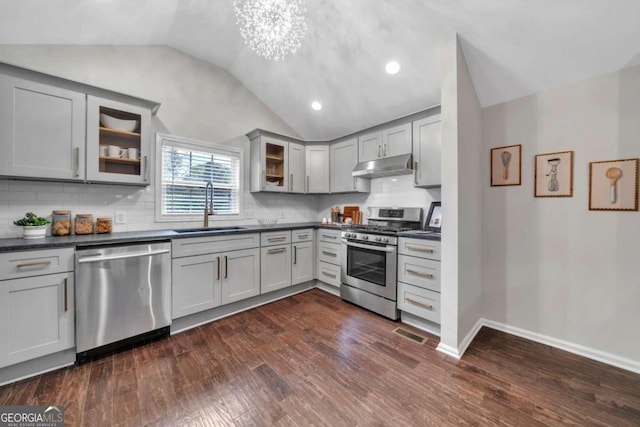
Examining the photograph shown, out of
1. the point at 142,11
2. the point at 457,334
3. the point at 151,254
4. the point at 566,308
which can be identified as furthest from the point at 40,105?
the point at 566,308

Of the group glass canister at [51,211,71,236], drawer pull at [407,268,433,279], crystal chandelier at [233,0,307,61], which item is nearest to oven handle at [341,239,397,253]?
drawer pull at [407,268,433,279]

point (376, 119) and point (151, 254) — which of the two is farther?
point (376, 119)

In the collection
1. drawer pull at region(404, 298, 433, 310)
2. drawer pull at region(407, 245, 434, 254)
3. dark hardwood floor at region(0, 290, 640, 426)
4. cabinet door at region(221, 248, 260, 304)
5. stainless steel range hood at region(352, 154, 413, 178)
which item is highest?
stainless steel range hood at region(352, 154, 413, 178)

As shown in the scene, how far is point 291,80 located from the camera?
342cm

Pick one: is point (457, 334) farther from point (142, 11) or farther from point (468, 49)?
point (142, 11)

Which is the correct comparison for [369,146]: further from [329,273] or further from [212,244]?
[212,244]

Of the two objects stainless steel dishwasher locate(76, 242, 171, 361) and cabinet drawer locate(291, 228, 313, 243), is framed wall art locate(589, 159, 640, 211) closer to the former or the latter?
cabinet drawer locate(291, 228, 313, 243)

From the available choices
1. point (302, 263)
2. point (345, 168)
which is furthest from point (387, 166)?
point (302, 263)

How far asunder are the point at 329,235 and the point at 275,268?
90 centimetres

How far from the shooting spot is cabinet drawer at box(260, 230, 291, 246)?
3.11 m

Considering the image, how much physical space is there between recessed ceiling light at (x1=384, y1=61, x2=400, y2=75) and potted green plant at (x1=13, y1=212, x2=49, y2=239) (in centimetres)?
365

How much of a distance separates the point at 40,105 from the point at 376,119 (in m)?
3.47

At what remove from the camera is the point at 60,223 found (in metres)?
2.23

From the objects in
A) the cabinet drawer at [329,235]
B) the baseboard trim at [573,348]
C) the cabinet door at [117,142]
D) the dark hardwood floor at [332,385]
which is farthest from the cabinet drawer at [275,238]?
the baseboard trim at [573,348]
